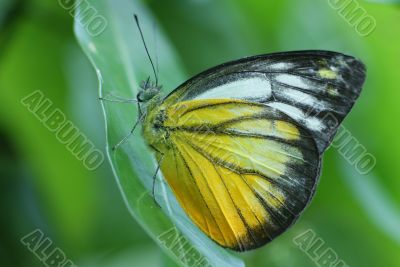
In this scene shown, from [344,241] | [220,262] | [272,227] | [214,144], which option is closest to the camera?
[220,262]

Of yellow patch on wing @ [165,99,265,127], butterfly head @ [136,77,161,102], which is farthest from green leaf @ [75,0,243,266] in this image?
yellow patch on wing @ [165,99,265,127]

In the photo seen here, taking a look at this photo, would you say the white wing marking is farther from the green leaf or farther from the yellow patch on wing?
the green leaf

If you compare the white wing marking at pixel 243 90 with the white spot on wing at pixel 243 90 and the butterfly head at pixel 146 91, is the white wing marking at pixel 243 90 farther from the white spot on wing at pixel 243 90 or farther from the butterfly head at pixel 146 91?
the butterfly head at pixel 146 91

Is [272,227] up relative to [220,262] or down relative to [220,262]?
up

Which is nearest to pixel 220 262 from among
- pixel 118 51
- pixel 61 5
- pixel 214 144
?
pixel 214 144

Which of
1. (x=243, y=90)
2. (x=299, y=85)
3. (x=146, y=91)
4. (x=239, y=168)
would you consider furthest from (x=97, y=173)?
(x=299, y=85)

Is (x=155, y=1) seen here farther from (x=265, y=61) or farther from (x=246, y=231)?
(x=246, y=231)

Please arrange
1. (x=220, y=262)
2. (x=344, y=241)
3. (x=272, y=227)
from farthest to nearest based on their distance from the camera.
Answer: (x=344, y=241)
(x=272, y=227)
(x=220, y=262)
